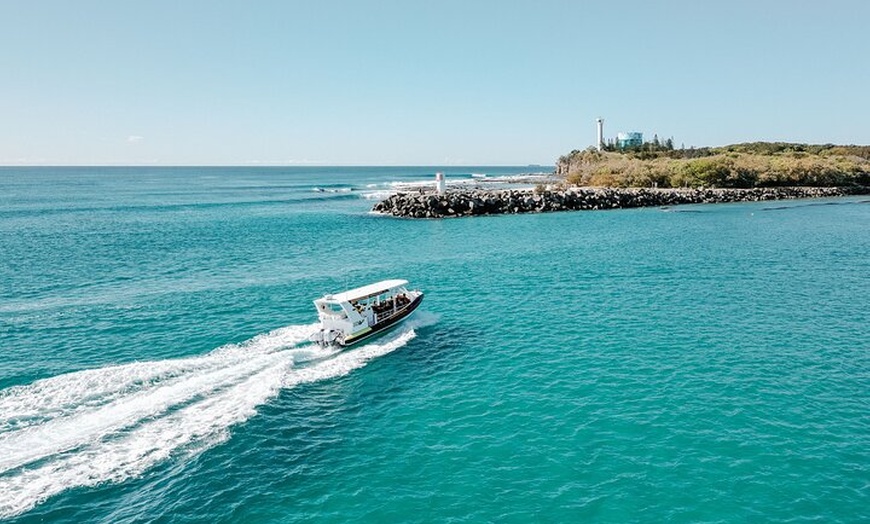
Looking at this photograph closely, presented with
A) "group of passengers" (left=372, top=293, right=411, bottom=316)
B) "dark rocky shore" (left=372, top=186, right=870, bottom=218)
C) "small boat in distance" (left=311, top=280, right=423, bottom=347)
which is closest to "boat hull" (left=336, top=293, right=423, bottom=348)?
"small boat in distance" (left=311, top=280, right=423, bottom=347)

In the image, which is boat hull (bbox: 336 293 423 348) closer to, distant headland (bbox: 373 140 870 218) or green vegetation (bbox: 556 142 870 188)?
distant headland (bbox: 373 140 870 218)

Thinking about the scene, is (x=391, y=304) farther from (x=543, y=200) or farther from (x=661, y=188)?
(x=661, y=188)

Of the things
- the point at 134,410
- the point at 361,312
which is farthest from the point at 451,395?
the point at 134,410

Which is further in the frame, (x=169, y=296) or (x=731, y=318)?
(x=169, y=296)

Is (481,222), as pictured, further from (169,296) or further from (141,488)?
(141,488)

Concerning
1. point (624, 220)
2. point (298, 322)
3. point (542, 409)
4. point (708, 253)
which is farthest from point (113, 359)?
point (624, 220)

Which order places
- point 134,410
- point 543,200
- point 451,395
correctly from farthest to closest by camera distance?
point 543,200
point 451,395
point 134,410

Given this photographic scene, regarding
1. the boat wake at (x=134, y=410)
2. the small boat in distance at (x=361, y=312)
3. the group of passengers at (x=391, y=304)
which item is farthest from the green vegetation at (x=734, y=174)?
the boat wake at (x=134, y=410)
